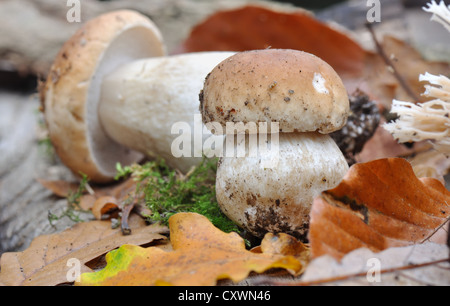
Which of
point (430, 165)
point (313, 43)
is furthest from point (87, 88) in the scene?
point (430, 165)

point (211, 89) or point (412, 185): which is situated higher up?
point (211, 89)

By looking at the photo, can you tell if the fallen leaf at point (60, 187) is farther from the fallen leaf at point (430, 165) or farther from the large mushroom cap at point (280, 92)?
the fallen leaf at point (430, 165)

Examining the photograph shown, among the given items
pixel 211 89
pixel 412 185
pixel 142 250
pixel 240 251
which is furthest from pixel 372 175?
pixel 142 250

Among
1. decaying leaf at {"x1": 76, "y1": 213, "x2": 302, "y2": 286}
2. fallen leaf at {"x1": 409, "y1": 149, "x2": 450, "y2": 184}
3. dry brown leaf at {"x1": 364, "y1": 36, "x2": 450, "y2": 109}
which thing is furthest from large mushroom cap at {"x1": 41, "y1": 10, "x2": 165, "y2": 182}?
dry brown leaf at {"x1": 364, "y1": 36, "x2": 450, "y2": 109}

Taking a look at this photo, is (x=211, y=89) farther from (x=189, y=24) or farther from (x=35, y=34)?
(x=189, y=24)

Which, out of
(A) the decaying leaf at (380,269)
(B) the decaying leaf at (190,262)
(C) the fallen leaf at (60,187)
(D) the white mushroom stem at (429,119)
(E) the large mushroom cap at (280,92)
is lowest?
(C) the fallen leaf at (60,187)

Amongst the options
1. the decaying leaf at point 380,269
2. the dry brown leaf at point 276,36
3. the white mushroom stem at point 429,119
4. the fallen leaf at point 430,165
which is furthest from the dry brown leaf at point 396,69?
the decaying leaf at point 380,269

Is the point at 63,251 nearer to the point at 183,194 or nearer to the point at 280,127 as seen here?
the point at 183,194
